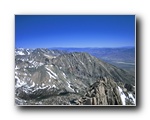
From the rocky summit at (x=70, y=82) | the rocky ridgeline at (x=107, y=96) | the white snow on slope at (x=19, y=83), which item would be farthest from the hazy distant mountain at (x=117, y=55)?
the white snow on slope at (x=19, y=83)

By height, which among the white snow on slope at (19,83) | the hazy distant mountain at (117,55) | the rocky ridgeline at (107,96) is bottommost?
the rocky ridgeline at (107,96)

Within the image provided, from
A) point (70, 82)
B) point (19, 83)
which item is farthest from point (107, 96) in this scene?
point (19, 83)

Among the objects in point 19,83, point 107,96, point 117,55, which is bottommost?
point 107,96

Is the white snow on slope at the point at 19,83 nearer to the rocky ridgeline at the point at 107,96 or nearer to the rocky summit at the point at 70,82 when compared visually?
the rocky summit at the point at 70,82

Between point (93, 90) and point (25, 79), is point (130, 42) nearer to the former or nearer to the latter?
point (93, 90)

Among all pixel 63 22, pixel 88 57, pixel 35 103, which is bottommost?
pixel 35 103

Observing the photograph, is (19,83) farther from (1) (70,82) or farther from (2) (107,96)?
(2) (107,96)

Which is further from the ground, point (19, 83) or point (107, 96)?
point (19, 83)
